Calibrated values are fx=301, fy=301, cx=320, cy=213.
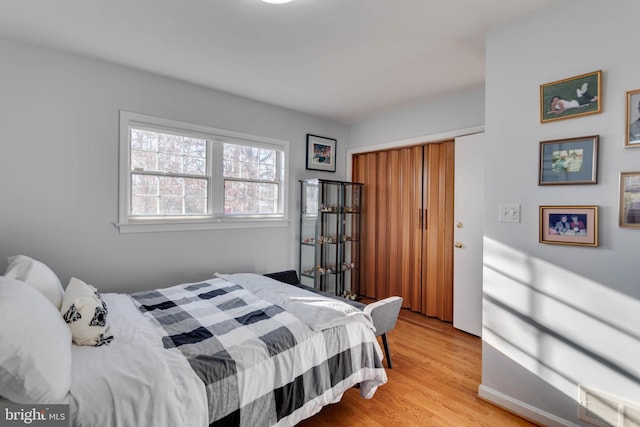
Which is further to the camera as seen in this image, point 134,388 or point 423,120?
point 423,120

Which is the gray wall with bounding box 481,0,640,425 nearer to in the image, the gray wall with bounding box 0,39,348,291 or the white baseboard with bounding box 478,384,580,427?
the white baseboard with bounding box 478,384,580,427

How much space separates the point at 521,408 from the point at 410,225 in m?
2.26

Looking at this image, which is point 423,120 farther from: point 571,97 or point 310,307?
point 310,307

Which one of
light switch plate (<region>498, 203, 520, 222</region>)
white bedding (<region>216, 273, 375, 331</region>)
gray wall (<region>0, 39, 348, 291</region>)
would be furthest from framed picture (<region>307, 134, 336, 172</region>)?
light switch plate (<region>498, 203, 520, 222</region>)

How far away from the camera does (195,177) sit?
3.15 m

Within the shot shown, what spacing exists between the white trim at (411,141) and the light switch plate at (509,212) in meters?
1.45

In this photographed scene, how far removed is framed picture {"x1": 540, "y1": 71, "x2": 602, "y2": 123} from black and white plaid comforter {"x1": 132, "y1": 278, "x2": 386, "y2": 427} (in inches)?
70.0

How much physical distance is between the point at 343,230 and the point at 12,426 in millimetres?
3483

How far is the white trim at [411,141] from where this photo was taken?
10.6ft

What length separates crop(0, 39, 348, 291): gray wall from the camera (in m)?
2.26

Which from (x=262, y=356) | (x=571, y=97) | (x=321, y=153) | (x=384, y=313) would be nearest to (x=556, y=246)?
(x=571, y=97)

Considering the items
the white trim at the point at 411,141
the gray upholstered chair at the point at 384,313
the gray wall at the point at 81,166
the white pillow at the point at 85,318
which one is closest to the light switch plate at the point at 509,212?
the gray upholstered chair at the point at 384,313

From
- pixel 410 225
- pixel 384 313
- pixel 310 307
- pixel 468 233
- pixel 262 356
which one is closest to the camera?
pixel 262 356

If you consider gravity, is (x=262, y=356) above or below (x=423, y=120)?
below
